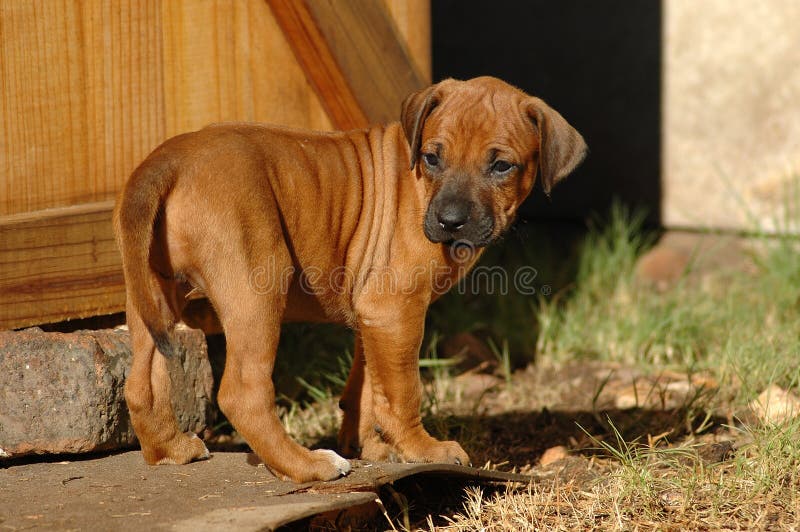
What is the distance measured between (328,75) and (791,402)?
9.64 feet

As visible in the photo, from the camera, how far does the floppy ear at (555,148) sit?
176 inches

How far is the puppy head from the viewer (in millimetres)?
4363

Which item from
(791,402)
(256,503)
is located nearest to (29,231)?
(256,503)

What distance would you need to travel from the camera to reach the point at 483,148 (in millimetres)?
4418

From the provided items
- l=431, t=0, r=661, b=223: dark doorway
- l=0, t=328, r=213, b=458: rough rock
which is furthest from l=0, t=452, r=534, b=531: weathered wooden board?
l=431, t=0, r=661, b=223: dark doorway

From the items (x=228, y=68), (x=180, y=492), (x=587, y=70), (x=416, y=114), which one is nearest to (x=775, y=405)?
(x=416, y=114)

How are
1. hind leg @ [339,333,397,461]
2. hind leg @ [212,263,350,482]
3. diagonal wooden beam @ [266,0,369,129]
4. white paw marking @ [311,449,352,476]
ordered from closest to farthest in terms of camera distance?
hind leg @ [212,263,350,482] → white paw marking @ [311,449,352,476] → hind leg @ [339,333,397,461] → diagonal wooden beam @ [266,0,369,129]

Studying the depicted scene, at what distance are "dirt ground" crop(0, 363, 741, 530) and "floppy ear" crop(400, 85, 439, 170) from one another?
144 cm

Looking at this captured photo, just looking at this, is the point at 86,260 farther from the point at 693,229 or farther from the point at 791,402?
the point at 693,229

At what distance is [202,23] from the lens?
493 centimetres

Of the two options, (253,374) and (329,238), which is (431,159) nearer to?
(329,238)

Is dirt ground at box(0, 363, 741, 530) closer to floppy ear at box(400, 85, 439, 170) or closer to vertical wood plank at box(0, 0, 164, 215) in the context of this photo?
vertical wood plank at box(0, 0, 164, 215)

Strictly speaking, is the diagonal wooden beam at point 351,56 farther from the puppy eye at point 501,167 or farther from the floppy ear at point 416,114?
the puppy eye at point 501,167

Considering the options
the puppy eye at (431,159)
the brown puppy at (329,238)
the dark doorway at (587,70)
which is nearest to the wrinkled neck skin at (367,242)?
the brown puppy at (329,238)
